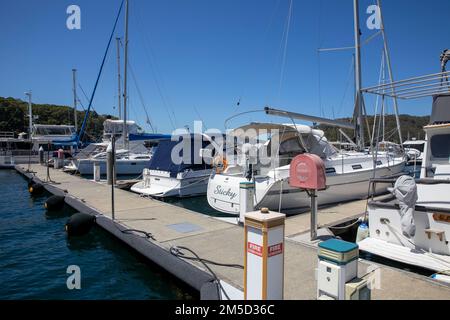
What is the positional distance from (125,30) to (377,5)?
13966mm

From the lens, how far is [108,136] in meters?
31.9

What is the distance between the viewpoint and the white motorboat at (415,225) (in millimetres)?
5426

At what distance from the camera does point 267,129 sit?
10836 mm

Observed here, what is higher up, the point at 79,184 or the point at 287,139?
the point at 287,139

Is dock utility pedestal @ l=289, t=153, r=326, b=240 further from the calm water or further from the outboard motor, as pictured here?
the calm water

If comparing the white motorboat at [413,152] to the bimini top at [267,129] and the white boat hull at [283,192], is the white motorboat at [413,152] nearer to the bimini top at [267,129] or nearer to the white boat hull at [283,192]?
the white boat hull at [283,192]

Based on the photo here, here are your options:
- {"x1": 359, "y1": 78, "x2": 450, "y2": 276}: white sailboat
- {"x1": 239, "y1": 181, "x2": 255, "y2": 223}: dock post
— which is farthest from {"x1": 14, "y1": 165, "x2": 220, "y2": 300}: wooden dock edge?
{"x1": 359, "y1": 78, "x2": 450, "y2": 276}: white sailboat

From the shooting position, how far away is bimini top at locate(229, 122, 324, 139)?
10.4 meters

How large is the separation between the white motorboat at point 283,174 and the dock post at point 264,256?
5.67 meters

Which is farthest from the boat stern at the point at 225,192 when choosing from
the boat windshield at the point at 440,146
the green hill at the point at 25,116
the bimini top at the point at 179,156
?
the green hill at the point at 25,116

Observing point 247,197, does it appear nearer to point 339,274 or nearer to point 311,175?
point 311,175
